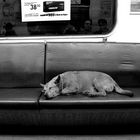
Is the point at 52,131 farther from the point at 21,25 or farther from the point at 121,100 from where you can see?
the point at 21,25

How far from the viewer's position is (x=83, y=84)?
13.5ft

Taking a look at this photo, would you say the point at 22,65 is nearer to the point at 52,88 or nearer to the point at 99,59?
the point at 52,88

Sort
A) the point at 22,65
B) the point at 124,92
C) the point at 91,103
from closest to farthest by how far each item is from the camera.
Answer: the point at 91,103, the point at 124,92, the point at 22,65

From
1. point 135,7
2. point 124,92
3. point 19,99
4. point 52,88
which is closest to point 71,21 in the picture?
point 135,7

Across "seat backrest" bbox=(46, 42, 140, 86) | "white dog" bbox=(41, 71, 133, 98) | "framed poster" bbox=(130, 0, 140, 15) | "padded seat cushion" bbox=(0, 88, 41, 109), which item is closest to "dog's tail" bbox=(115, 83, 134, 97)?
"white dog" bbox=(41, 71, 133, 98)

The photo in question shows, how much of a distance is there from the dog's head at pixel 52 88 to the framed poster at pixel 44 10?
94 cm

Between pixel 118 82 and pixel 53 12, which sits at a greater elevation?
pixel 53 12

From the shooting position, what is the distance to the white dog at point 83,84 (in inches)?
152

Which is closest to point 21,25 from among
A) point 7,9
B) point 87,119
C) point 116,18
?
point 7,9

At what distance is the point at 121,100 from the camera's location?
11.7ft

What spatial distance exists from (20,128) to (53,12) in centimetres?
167

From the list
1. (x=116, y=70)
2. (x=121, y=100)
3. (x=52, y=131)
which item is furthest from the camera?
(x=116, y=70)

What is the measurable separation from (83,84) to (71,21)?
94 cm

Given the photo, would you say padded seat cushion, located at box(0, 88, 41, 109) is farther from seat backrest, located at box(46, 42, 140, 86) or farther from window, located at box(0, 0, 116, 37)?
window, located at box(0, 0, 116, 37)
